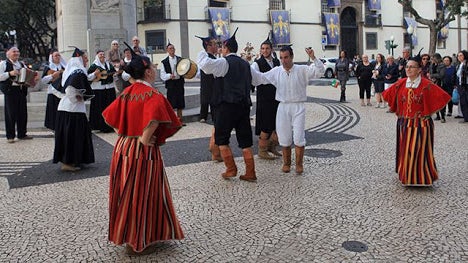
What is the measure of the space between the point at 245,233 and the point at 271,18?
39.6 metres

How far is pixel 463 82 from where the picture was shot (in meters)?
11.8

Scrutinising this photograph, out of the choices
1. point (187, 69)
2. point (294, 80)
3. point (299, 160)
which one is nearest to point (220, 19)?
point (187, 69)

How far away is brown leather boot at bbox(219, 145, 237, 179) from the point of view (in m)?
6.58

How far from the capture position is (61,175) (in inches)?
286

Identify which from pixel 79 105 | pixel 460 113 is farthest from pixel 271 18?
pixel 79 105

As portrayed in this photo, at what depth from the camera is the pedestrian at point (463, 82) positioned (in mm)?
11742

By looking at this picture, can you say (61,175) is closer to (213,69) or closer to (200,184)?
(200,184)

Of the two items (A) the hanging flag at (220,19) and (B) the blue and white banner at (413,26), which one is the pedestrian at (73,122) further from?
(B) the blue and white banner at (413,26)

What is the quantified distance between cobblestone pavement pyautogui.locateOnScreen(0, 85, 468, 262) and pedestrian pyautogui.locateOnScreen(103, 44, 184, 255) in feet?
0.69

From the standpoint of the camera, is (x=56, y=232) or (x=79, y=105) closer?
(x=56, y=232)

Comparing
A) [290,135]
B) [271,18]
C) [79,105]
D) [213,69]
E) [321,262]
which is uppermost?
[271,18]

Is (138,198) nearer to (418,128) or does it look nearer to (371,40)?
(418,128)

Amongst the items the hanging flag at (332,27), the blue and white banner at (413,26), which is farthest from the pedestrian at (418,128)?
the blue and white banner at (413,26)

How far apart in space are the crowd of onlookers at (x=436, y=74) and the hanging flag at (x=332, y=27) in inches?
1181
